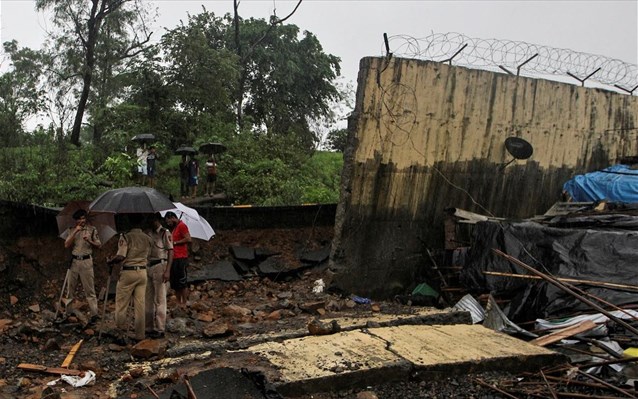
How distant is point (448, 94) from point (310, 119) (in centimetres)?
1762

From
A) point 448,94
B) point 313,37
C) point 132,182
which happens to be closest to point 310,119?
point 313,37

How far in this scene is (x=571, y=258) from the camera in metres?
6.68

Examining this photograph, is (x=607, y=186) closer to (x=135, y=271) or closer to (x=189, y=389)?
(x=135, y=271)

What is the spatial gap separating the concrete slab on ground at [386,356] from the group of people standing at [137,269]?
1.79 m

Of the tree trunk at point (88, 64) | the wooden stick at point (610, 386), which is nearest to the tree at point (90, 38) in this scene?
the tree trunk at point (88, 64)

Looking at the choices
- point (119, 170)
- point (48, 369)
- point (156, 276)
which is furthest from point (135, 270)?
point (119, 170)

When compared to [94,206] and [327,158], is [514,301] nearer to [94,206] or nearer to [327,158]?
[94,206]

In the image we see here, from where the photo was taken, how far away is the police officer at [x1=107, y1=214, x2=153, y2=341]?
6230mm

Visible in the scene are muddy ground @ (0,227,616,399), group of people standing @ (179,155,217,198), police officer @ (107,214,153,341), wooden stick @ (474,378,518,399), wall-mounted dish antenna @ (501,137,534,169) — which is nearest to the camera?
wooden stick @ (474,378,518,399)

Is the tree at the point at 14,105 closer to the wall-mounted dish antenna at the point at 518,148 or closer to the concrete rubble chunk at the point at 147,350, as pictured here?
the concrete rubble chunk at the point at 147,350

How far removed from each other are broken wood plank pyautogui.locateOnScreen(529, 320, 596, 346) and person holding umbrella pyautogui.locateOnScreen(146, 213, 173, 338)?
4.33 meters

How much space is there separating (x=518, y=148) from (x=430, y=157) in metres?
1.83

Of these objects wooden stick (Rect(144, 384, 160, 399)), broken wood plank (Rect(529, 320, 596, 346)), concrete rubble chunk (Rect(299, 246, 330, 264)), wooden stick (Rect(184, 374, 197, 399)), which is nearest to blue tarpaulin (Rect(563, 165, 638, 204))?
broken wood plank (Rect(529, 320, 596, 346))

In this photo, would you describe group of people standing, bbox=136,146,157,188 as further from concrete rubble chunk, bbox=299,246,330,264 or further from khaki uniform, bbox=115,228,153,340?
khaki uniform, bbox=115,228,153,340
